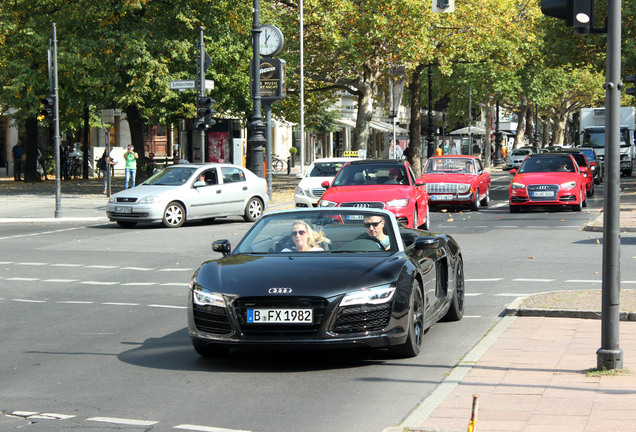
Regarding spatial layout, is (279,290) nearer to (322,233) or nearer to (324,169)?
(322,233)

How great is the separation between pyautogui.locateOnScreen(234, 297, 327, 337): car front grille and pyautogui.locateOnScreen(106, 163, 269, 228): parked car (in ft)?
54.0

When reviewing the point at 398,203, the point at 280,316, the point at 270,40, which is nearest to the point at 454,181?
the point at 398,203

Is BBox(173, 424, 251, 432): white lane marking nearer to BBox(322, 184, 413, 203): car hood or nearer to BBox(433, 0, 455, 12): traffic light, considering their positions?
BBox(322, 184, 413, 203): car hood

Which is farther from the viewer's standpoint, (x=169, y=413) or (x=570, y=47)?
(x=570, y=47)

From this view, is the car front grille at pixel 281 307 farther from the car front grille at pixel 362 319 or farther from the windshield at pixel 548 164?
the windshield at pixel 548 164

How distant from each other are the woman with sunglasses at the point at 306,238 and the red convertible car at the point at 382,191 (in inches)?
428

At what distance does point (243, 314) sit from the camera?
7848mm

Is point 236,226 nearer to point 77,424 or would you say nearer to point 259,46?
point 259,46

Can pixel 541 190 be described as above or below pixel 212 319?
above

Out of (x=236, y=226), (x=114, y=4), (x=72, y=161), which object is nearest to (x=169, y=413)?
(x=236, y=226)

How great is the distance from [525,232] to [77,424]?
54.2ft

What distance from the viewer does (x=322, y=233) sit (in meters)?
9.08

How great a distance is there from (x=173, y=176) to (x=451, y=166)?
8.73 metres

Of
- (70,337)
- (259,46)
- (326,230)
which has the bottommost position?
(70,337)
